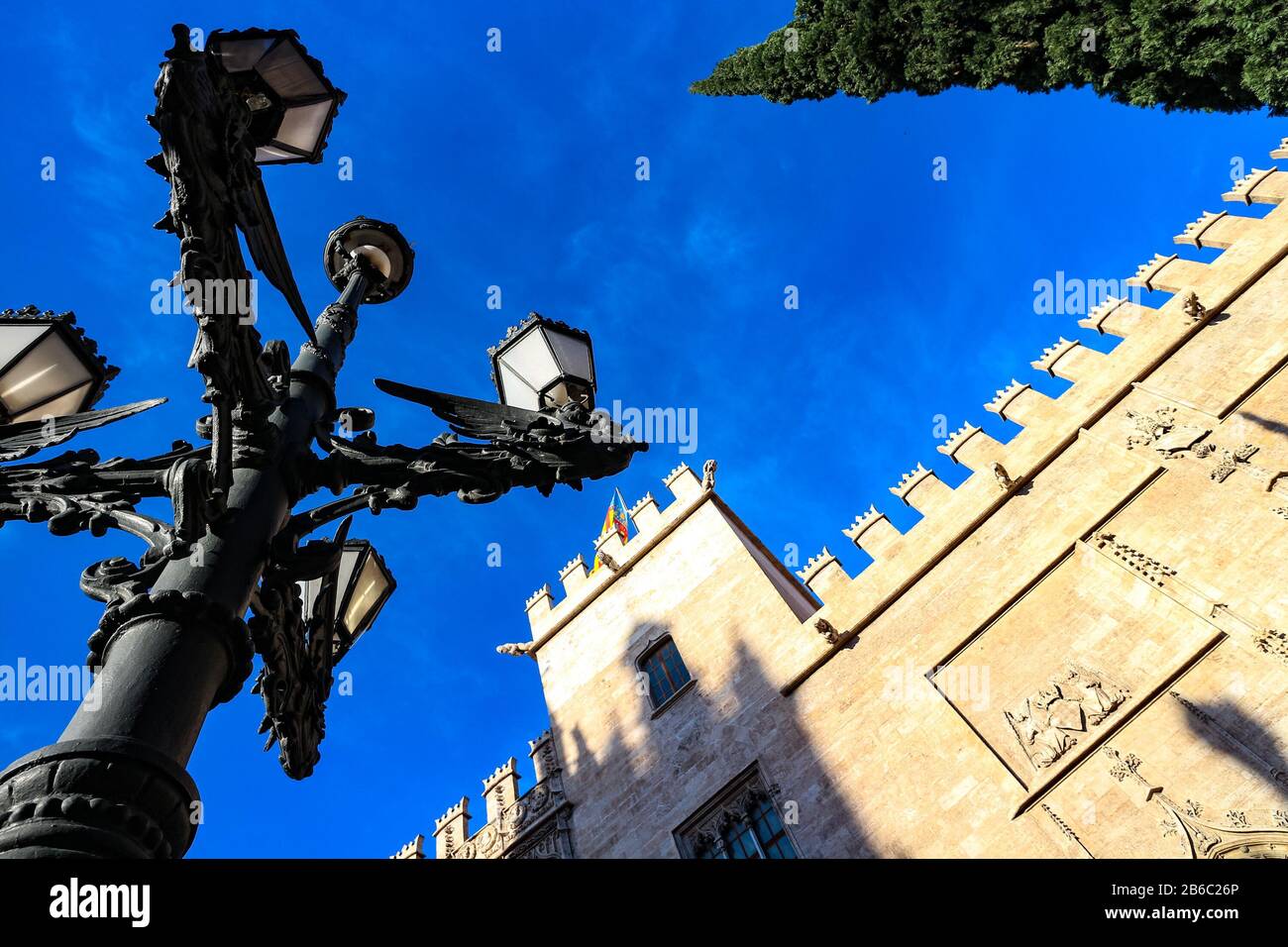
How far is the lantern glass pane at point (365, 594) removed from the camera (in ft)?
18.1

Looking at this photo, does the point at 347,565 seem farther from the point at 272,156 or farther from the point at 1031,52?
the point at 1031,52

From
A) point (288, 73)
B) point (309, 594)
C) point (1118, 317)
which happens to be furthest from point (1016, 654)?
point (288, 73)

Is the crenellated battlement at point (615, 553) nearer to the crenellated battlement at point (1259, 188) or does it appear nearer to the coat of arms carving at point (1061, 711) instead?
the coat of arms carving at point (1061, 711)

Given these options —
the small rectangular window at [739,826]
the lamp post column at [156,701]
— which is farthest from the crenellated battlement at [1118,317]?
the lamp post column at [156,701]

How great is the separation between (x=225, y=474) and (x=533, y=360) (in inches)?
89.8

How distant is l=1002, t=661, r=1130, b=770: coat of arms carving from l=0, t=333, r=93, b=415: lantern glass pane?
1231cm

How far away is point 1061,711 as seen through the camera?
39.1 ft

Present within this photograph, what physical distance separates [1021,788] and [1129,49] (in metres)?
11.6

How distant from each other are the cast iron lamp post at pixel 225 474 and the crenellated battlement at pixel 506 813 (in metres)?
11.6

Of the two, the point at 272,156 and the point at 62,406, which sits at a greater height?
the point at 272,156

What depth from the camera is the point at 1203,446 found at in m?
13.3

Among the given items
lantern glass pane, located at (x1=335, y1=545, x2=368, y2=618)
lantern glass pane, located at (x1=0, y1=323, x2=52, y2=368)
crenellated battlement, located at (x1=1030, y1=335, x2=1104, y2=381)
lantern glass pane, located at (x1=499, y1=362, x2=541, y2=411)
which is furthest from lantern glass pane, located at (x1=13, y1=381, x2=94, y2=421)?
crenellated battlement, located at (x1=1030, y1=335, x2=1104, y2=381)

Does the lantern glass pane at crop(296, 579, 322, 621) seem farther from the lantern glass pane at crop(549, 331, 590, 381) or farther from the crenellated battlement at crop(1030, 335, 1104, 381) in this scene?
the crenellated battlement at crop(1030, 335, 1104, 381)
